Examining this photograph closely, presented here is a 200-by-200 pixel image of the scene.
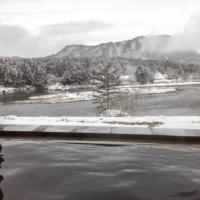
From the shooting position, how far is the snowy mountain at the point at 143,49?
43194mm

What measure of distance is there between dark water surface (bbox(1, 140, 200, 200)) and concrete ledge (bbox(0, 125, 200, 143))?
295mm

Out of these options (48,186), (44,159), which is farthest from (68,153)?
(48,186)

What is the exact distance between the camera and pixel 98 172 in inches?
107

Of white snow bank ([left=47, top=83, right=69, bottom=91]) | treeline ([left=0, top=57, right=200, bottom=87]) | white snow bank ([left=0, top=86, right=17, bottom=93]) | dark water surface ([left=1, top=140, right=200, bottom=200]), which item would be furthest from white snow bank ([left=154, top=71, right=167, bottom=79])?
dark water surface ([left=1, top=140, right=200, bottom=200])

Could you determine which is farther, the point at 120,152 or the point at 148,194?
the point at 120,152

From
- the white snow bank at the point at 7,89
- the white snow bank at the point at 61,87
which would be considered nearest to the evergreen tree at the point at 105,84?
the white snow bank at the point at 61,87

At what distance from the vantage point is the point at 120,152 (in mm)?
3283

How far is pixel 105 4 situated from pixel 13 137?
4432 millimetres

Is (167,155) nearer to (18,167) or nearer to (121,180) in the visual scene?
(121,180)

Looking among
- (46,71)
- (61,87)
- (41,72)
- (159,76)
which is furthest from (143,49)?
(41,72)

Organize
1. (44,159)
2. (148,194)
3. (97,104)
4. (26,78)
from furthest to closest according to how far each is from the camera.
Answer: (26,78), (97,104), (44,159), (148,194)

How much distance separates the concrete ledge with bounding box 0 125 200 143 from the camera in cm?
377

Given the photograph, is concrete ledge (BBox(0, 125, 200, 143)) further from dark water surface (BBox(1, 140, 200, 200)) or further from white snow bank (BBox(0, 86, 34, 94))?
white snow bank (BBox(0, 86, 34, 94))

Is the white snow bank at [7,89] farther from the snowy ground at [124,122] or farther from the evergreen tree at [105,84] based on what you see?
the snowy ground at [124,122]
